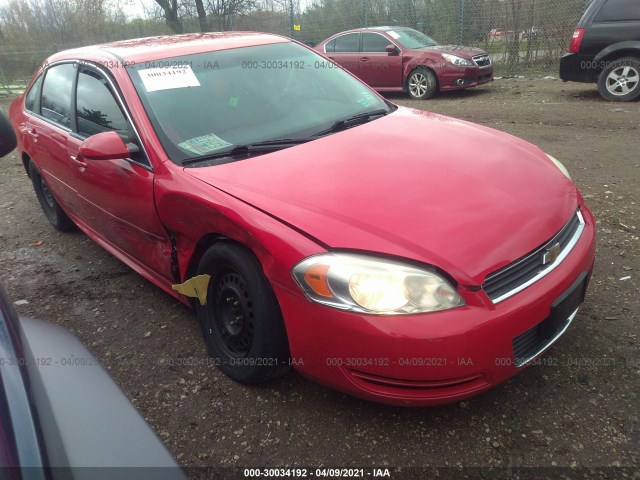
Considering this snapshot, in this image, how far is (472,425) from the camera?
6.98 feet

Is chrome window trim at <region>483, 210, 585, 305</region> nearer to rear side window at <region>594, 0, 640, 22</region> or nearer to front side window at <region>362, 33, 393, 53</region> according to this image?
rear side window at <region>594, 0, 640, 22</region>

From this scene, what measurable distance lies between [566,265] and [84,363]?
188 centimetres

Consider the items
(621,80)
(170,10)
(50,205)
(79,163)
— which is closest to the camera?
(79,163)

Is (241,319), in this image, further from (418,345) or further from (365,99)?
(365,99)

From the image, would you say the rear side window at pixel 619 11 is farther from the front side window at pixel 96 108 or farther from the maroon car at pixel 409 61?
the front side window at pixel 96 108

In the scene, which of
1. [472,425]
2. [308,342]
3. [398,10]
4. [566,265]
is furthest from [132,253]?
[398,10]

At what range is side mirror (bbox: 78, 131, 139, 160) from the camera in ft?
8.31

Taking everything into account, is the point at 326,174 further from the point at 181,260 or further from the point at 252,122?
the point at 181,260

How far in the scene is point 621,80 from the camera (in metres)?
7.80

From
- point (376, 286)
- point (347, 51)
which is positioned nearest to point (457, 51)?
point (347, 51)

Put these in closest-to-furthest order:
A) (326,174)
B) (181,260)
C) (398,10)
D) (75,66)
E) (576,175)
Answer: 1. (326,174)
2. (181,260)
3. (75,66)
4. (576,175)
5. (398,10)

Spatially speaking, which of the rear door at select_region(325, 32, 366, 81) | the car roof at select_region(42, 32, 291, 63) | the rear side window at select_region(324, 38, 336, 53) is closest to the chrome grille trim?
the rear door at select_region(325, 32, 366, 81)

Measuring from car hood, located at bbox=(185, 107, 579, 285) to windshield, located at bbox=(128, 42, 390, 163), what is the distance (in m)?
0.24

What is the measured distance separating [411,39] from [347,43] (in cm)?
141
